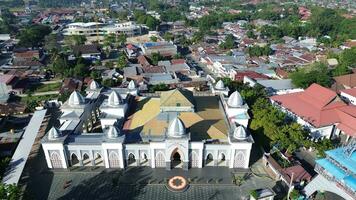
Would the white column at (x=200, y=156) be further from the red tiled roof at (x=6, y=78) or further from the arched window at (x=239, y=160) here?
the red tiled roof at (x=6, y=78)

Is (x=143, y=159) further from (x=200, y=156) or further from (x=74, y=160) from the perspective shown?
(x=74, y=160)

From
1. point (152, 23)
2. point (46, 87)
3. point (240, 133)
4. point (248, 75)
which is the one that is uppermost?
point (240, 133)

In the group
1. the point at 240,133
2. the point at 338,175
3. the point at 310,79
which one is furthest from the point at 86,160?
the point at 310,79

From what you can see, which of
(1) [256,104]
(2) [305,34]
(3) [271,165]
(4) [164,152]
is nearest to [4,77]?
(4) [164,152]

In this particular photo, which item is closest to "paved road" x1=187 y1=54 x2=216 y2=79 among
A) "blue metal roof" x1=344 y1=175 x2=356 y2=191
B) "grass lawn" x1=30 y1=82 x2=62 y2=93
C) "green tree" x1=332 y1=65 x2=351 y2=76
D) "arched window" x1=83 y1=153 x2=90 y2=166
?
"green tree" x1=332 y1=65 x2=351 y2=76

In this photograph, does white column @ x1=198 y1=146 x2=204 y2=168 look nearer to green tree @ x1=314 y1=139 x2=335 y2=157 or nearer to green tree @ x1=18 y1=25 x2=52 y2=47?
green tree @ x1=314 y1=139 x2=335 y2=157

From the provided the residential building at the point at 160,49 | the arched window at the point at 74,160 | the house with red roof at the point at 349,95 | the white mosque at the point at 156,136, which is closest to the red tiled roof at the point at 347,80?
the house with red roof at the point at 349,95

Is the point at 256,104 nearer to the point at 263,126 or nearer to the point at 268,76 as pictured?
the point at 263,126
